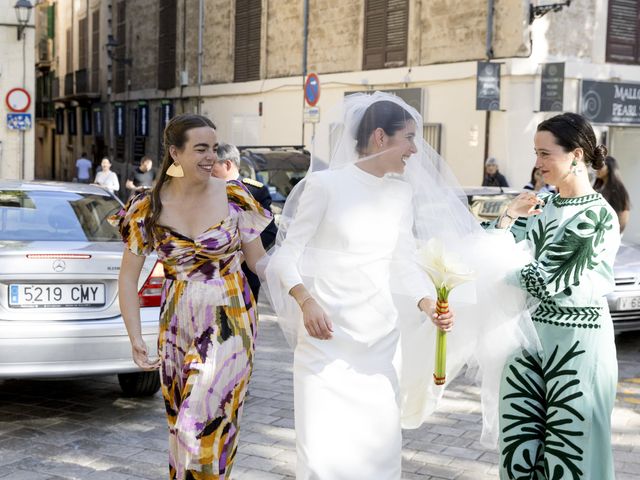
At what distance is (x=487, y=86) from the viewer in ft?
60.0

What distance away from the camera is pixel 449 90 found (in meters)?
19.8

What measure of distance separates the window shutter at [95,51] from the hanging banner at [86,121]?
1.43m

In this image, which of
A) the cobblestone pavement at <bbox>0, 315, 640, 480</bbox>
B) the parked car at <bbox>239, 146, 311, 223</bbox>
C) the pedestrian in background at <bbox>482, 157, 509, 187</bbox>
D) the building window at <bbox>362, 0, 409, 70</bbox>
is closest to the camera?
the cobblestone pavement at <bbox>0, 315, 640, 480</bbox>

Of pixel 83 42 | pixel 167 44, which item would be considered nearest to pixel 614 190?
pixel 167 44

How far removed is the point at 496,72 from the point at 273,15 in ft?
30.4

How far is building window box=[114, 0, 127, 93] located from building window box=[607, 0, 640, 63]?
22348 mm

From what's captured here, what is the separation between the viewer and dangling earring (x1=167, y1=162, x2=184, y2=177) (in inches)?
162

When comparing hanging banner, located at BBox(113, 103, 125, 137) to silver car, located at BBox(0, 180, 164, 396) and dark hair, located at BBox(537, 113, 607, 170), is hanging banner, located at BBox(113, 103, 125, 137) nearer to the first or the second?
silver car, located at BBox(0, 180, 164, 396)

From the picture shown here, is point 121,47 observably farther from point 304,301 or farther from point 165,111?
point 304,301

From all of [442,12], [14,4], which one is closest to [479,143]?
[442,12]

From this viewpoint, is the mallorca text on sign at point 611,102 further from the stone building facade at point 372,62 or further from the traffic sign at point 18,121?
the traffic sign at point 18,121

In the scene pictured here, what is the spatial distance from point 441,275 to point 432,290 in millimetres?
308

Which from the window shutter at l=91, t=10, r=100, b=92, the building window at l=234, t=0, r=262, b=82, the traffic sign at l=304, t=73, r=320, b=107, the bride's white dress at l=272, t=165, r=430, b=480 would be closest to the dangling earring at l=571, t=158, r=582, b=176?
the bride's white dress at l=272, t=165, r=430, b=480

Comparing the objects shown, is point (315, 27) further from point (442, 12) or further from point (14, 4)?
point (14, 4)
